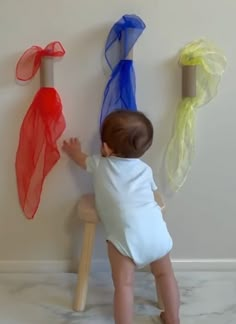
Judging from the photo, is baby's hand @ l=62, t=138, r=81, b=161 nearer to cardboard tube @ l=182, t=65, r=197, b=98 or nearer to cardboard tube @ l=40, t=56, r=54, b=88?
cardboard tube @ l=40, t=56, r=54, b=88

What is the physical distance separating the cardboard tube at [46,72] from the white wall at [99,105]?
4cm

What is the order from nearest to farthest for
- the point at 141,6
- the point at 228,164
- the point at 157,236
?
the point at 157,236 → the point at 141,6 → the point at 228,164

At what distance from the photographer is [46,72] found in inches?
57.5

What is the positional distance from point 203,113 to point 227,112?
0.22 ft

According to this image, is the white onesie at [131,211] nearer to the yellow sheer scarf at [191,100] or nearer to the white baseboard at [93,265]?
the yellow sheer scarf at [191,100]

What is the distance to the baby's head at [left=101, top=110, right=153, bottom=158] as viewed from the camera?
4.40 feet

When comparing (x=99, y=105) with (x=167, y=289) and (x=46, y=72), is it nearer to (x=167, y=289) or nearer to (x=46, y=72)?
(x=46, y=72)

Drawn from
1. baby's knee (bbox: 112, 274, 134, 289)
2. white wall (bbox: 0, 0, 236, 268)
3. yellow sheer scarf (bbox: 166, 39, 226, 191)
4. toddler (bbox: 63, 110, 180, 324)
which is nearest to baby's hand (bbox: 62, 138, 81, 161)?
white wall (bbox: 0, 0, 236, 268)

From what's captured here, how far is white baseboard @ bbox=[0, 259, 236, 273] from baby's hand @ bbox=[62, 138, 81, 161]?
0.34 meters

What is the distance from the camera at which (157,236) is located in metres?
1.35

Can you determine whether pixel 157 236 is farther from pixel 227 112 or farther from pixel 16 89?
pixel 16 89

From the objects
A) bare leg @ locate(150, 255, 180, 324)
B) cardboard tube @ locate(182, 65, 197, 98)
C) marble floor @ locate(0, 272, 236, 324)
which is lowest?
marble floor @ locate(0, 272, 236, 324)

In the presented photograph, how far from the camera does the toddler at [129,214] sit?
1.34 metres

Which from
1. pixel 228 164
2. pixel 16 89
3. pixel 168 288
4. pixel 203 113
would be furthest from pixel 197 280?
pixel 16 89
